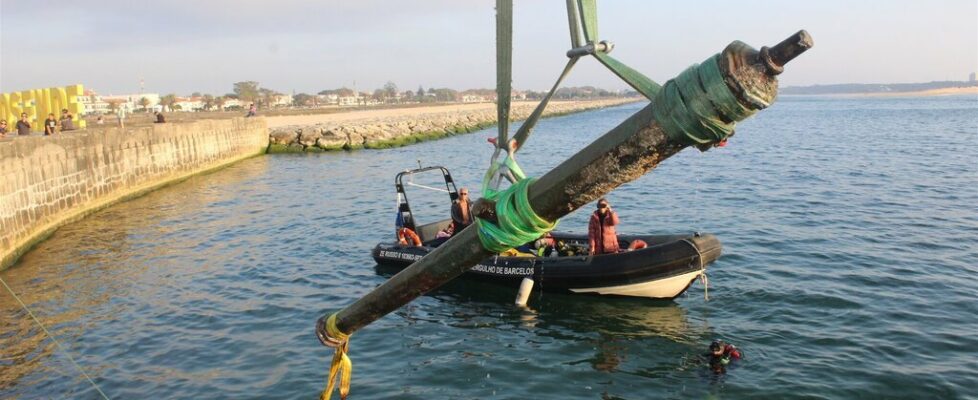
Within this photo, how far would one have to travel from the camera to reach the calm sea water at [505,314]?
10.1m

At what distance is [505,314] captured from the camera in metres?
13.2

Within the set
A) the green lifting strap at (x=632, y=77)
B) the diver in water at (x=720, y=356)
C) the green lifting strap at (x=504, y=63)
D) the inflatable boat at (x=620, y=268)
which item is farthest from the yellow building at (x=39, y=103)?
the green lifting strap at (x=632, y=77)

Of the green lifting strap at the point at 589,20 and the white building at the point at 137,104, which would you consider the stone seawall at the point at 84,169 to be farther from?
the white building at the point at 137,104

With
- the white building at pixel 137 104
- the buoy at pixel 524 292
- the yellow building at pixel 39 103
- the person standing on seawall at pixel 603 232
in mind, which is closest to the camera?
the person standing on seawall at pixel 603 232

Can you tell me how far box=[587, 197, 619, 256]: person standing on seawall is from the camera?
43.5 ft

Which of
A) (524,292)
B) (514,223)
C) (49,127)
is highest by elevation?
(514,223)

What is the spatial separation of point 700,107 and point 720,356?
8.71 meters

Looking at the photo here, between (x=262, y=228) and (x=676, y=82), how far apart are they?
21525mm

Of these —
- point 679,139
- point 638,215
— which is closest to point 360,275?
point 638,215

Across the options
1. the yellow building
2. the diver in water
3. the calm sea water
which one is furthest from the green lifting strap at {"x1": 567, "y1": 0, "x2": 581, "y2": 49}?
the yellow building

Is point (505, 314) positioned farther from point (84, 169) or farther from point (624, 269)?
point (84, 169)

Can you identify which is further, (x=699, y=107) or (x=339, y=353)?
(x=339, y=353)

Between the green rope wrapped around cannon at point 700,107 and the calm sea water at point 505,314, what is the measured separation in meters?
7.77

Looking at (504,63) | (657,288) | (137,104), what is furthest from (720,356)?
(137,104)
